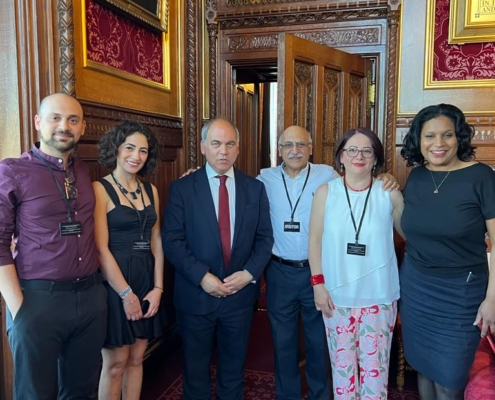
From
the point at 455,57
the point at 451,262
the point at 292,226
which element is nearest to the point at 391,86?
the point at 455,57

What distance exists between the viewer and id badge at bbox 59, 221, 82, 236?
1751mm

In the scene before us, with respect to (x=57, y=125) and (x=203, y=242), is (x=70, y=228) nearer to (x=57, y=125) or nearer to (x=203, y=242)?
(x=57, y=125)

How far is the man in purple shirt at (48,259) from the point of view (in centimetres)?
168

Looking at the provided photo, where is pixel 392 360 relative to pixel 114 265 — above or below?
below

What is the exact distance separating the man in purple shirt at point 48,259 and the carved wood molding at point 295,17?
219 cm

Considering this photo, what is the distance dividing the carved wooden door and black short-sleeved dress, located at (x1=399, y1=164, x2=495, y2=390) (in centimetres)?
113

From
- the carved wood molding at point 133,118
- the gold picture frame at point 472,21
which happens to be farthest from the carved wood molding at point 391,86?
the carved wood molding at point 133,118

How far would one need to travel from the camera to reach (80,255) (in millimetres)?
1808

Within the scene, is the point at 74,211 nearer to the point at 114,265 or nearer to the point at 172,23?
the point at 114,265

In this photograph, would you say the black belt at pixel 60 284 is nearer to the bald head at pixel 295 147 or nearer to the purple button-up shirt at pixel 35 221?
the purple button-up shirt at pixel 35 221

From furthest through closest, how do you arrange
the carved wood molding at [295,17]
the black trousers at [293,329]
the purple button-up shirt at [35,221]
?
the carved wood molding at [295,17], the black trousers at [293,329], the purple button-up shirt at [35,221]

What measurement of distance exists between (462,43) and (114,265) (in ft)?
9.26

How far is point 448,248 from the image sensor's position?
6.19 ft

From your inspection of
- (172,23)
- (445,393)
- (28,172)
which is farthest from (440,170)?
(172,23)
